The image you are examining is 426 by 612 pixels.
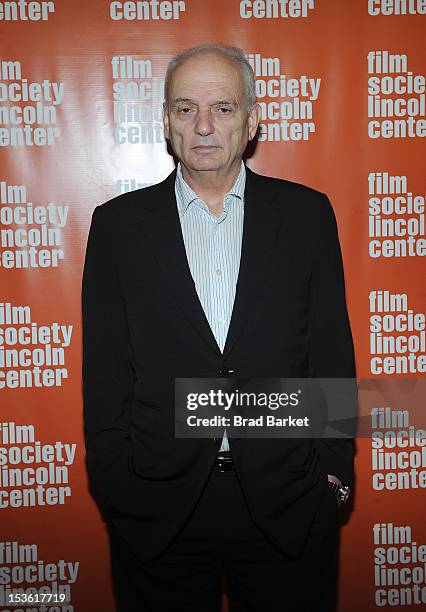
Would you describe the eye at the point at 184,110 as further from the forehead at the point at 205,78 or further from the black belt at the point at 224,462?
the black belt at the point at 224,462

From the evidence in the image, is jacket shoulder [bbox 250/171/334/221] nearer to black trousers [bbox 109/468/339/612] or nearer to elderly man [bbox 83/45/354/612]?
elderly man [bbox 83/45/354/612]

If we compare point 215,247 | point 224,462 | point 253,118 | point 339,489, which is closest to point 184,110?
point 253,118

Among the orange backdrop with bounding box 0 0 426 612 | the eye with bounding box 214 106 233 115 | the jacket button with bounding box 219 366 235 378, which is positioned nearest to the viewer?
the jacket button with bounding box 219 366 235 378

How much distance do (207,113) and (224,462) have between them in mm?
941

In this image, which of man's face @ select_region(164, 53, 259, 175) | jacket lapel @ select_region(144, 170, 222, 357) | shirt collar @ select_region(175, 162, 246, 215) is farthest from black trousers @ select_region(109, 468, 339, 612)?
man's face @ select_region(164, 53, 259, 175)

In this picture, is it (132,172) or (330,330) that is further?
(132,172)

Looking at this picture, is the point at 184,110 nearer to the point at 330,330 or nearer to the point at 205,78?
the point at 205,78

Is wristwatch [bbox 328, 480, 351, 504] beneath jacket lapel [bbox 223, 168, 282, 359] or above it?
beneath

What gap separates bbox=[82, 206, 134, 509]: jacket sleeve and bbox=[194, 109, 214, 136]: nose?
1.07 feet

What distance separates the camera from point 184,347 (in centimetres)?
178

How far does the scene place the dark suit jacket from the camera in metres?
1.79

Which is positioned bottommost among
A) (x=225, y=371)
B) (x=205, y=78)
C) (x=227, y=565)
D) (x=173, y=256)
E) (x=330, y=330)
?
(x=227, y=565)

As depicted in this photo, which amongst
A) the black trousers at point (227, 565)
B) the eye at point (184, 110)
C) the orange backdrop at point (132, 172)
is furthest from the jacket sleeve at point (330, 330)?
the orange backdrop at point (132, 172)

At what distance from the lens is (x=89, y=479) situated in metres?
2.64
